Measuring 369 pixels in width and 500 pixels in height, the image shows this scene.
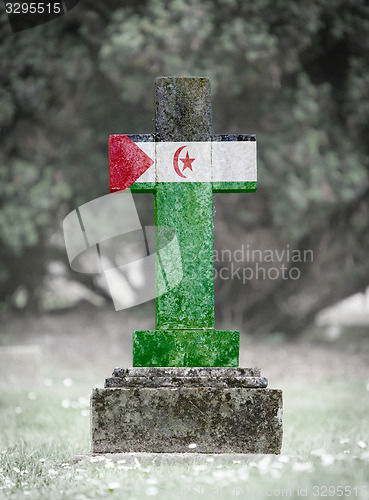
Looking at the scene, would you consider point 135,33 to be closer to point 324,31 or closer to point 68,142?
point 68,142

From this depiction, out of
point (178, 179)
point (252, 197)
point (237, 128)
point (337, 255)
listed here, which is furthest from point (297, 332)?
point (178, 179)

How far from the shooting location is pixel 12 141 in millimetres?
8891

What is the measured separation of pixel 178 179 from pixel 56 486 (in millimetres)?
1953

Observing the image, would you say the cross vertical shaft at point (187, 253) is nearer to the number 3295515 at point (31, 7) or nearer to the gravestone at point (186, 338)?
the gravestone at point (186, 338)

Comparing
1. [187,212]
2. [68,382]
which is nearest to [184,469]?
[187,212]

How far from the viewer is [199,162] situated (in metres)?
3.79

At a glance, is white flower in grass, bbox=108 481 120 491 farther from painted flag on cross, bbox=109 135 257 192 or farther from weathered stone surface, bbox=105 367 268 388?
painted flag on cross, bbox=109 135 257 192

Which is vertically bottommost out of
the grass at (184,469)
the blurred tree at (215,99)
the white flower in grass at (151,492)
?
the white flower in grass at (151,492)

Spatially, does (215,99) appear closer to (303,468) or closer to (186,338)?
(186,338)

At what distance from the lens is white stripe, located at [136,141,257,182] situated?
377 centimetres

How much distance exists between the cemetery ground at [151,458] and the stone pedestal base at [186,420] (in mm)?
98

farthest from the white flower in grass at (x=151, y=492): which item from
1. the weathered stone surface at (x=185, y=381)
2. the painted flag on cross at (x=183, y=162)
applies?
the painted flag on cross at (x=183, y=162)

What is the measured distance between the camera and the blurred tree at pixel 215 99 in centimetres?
800

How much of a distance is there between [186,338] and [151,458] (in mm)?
734
